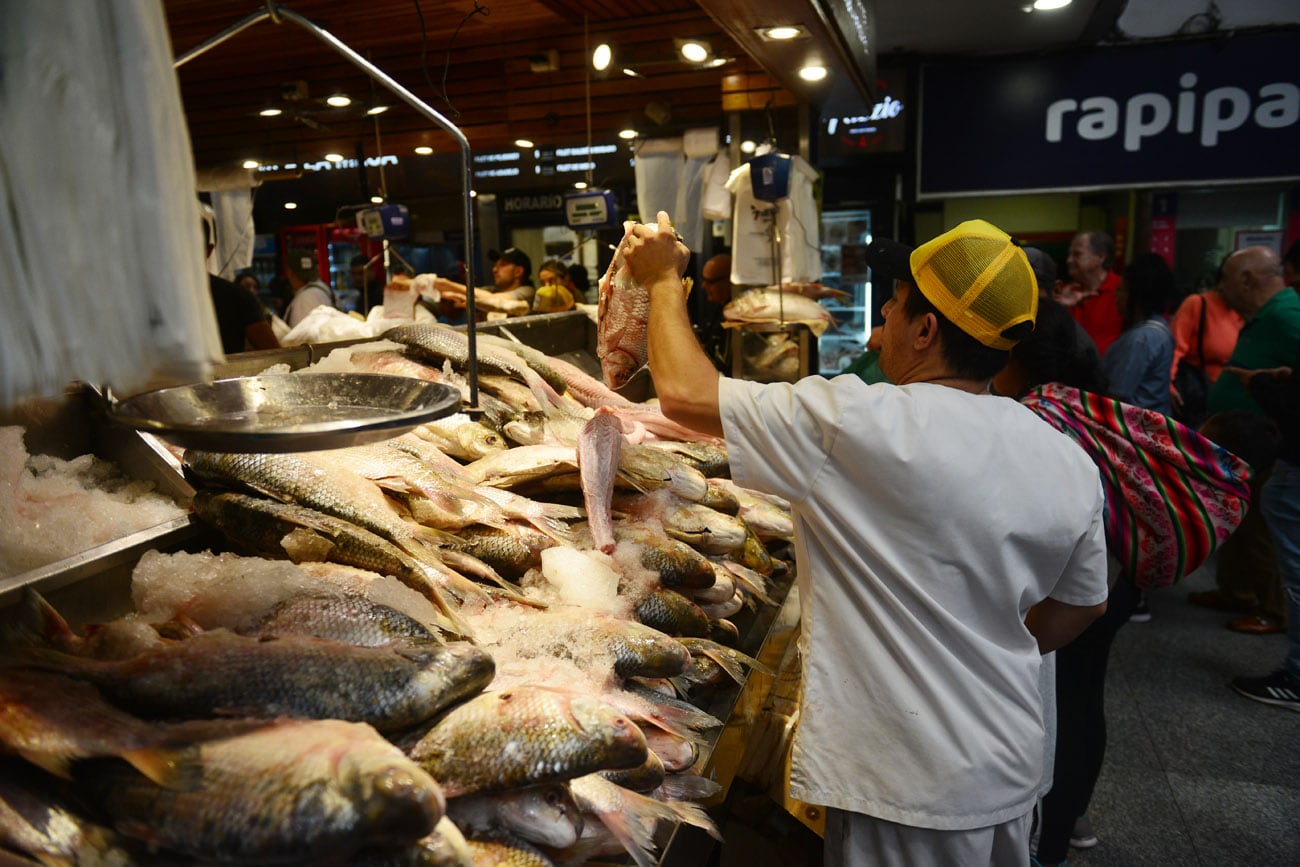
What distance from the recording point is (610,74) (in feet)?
25.6

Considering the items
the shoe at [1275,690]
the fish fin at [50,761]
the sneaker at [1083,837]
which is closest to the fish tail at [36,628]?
the fish fin at [50,761]

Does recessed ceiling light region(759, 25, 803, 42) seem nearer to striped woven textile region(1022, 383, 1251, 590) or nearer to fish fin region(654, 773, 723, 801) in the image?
striped woven textile region(1022, 383, 1251, 590)

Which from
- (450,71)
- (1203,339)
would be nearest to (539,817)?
(1203,339)

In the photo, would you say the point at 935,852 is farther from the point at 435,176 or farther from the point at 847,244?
the point at 435,176

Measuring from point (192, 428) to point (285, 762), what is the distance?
1.44 ft

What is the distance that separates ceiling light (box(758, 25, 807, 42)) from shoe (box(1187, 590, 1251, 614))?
5.13 meters

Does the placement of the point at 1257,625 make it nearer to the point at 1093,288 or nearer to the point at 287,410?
the point at 1093,288

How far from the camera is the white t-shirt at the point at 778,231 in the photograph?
6742 mm

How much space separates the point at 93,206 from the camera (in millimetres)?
847

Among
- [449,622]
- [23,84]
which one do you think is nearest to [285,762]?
[449,622]

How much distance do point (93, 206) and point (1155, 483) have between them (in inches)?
119

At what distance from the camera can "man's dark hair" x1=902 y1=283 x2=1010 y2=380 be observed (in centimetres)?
199

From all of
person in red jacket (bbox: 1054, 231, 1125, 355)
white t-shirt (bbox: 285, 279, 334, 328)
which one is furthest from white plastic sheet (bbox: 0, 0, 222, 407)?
Result: white t-shirt (bbox: 285, 279, 334, 328)

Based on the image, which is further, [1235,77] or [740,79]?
[1235,77]
